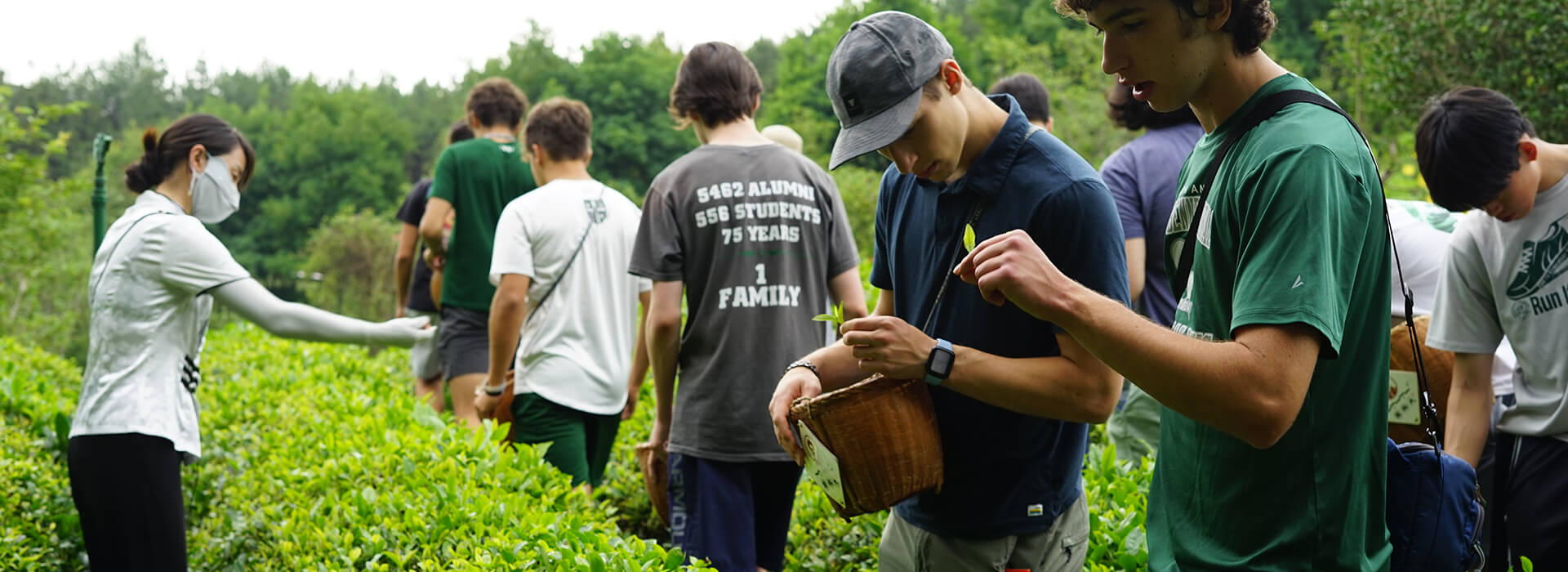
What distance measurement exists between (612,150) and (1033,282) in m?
59.7

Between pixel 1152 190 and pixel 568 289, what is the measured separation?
2413 millimetres

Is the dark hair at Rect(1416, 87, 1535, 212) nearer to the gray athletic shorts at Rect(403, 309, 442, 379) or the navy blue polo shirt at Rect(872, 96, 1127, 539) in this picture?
the navy blue polo shirt at Rect(872, 96, 1127, 539)

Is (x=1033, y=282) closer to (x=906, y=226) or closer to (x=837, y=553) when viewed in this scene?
(x=906, y=226)

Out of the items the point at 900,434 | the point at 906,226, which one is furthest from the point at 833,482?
the point at 906,226

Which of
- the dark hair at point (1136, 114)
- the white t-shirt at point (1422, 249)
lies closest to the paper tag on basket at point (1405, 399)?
the white t-shirt at point (1422, 249)

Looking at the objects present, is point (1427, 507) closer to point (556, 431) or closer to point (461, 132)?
point (556, 431)

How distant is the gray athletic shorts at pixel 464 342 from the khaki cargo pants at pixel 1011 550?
386 centimetres

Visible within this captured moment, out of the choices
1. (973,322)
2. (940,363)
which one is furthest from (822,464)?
(973,322)

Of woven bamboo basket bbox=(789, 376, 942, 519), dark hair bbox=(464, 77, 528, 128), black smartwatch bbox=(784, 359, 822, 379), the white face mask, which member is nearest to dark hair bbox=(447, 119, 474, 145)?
dark hair bbox=(464, 77, 528, 128)

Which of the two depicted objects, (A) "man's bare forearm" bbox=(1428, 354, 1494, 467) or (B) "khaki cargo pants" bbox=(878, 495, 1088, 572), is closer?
(B) "khaki cargo pants" bbox=(878, 495, 1088, 572)

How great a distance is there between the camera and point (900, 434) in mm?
2375

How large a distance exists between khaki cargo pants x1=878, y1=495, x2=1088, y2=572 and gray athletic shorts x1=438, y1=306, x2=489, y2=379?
12.7 ft

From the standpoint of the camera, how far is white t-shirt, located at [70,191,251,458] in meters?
3.77

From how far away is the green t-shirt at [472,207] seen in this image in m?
6.17
